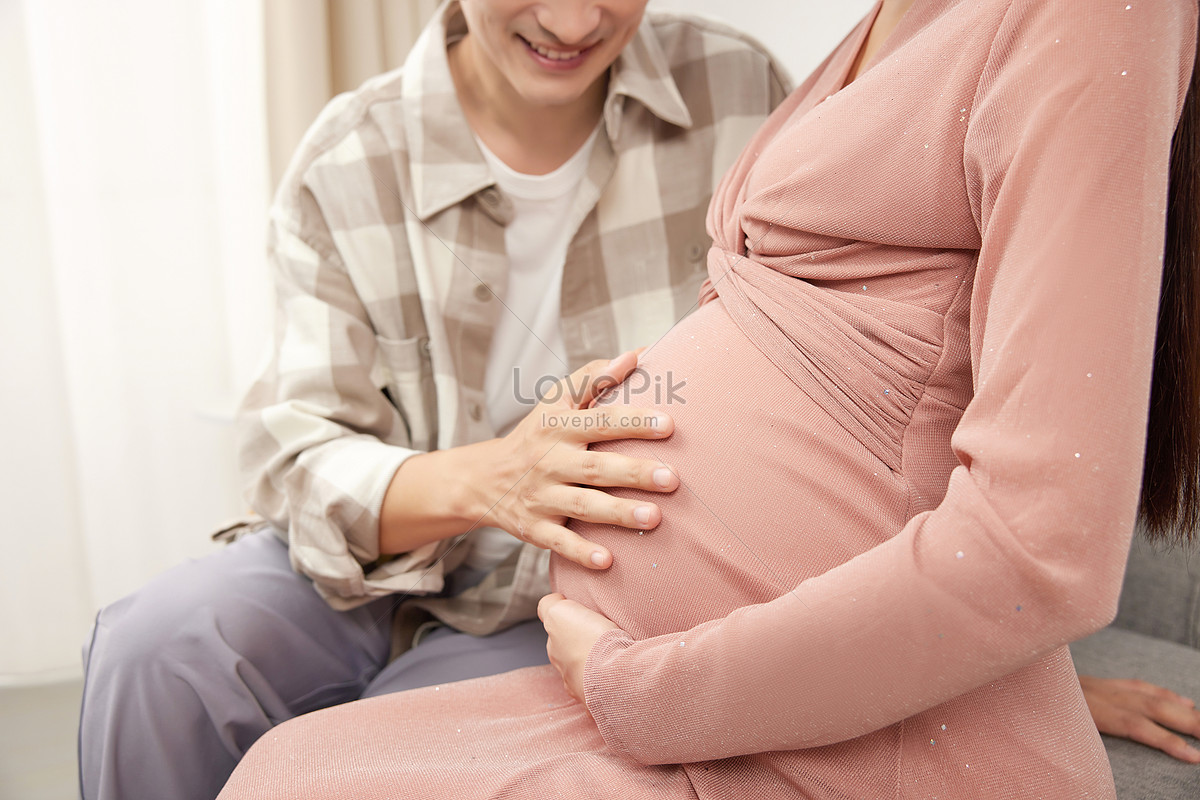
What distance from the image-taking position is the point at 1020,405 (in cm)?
46

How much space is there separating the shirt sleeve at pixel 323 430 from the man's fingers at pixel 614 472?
0.87 feet

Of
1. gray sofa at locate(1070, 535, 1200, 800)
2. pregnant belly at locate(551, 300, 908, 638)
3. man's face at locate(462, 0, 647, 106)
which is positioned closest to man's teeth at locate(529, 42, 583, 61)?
man's face at locate(462, 0, 647, 106)

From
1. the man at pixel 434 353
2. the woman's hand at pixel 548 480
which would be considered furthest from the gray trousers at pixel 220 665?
the woman's hand at pixel 548 480

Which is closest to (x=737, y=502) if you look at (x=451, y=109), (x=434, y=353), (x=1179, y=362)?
(x=1179, y=362)

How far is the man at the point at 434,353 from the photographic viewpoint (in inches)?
31.2

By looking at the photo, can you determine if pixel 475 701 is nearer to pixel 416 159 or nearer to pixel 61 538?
pixel 416 159

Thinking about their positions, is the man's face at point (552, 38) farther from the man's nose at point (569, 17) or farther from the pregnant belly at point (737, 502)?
Answer: the pregnant belly at point (737, 502)

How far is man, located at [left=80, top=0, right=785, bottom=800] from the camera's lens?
0.79m

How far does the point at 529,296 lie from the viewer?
3.42 ft

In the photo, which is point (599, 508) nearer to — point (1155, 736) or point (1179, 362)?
point (1179, 362)

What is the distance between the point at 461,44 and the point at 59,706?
56.0 inches

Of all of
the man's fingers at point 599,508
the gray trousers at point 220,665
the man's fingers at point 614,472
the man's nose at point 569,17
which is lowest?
the gray trousers at point 220,665

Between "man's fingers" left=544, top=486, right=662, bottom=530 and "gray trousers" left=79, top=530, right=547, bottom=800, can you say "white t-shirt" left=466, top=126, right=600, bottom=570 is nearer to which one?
"gray trousers" left=79, top=530, right=547, bottom=800

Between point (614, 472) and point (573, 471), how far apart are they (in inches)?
2.2
